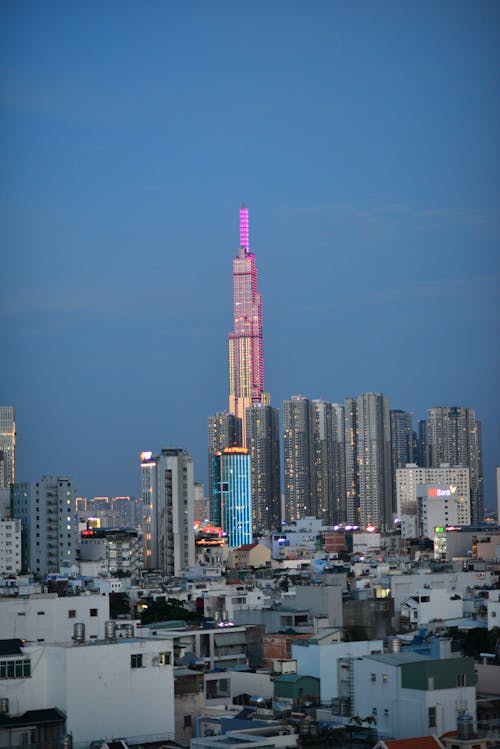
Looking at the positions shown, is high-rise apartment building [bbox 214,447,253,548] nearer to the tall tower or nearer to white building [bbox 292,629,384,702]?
the tall tower

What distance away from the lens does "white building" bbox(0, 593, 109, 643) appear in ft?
67.5

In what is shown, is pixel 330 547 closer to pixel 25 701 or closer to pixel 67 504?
pixel 67 504

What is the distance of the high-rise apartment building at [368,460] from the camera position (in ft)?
338

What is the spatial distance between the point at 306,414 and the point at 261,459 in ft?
13.3

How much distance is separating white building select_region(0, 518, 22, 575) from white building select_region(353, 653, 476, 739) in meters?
40.1

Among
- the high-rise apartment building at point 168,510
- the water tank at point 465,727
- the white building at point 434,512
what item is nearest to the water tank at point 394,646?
the water tank at point 465,727

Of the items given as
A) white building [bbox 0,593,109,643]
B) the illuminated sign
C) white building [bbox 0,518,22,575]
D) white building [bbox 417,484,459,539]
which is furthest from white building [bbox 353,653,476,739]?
the illuminated sign

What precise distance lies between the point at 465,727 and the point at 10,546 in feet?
141

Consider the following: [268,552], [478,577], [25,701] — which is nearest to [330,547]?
[268,552]

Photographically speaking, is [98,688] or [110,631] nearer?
[98,688]

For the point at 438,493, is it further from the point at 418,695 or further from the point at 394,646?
the point at 418,695

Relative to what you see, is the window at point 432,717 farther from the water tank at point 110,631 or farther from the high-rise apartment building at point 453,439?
the high-rise apartment building at point 453,439

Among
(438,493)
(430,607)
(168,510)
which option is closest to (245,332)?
(438,493)

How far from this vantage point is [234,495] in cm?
8531
